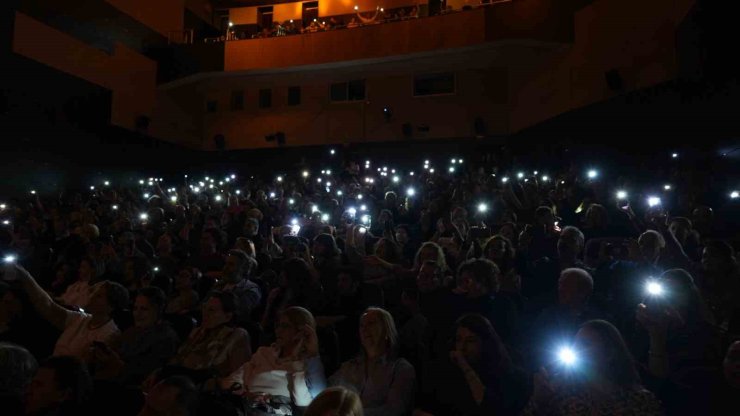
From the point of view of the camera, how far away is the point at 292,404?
3281mm

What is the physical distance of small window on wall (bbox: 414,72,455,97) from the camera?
18.1m

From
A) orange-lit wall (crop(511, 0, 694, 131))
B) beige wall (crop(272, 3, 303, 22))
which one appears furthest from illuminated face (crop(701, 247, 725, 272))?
beige wall (crop(272, 3, 303, 22))

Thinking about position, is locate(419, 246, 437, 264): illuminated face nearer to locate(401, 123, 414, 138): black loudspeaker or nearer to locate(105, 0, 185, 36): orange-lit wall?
locate(401, 123, 414, 138): black loudspeaker

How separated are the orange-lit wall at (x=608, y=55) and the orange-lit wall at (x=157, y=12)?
12.8 meters

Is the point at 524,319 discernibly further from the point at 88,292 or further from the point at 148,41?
the point at 148,41

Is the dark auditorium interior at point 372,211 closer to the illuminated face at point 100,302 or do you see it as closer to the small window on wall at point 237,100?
the illuminated face at point 100,302

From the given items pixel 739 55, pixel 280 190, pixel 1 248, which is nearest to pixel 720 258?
pixel 739 55

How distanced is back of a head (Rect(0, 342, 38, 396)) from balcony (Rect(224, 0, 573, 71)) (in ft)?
44.1

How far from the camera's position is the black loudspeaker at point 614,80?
1078cm

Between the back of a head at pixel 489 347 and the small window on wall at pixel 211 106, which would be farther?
the small window on wall at pixel 211 106

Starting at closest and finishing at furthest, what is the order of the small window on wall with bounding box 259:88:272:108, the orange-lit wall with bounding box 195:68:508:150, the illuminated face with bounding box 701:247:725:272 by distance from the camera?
1. the illuminated face with bounding box 701:247:725:272
2. the orange-lit wall with bounding box 195:68:508:150
3. the small window on wall with bounding box 259:88:272:108

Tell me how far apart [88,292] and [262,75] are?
48.4 feet

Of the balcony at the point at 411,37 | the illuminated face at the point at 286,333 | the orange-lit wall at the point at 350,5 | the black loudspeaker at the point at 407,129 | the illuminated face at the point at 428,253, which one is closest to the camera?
the illuminated face at the point at 286,333

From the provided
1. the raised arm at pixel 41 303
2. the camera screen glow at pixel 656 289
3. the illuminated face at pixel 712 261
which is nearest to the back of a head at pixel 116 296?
the raised arm at pixel 41 303
